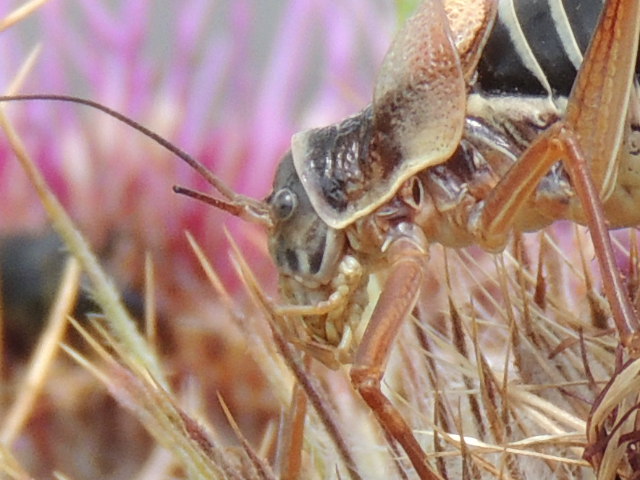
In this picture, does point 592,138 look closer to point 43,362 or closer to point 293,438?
point 293,438

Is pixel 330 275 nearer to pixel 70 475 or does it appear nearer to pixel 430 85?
pixel 430 85

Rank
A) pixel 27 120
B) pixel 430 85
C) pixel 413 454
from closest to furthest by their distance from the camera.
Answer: pixel 413 454 → pixel 430 85 → pixel 27 120

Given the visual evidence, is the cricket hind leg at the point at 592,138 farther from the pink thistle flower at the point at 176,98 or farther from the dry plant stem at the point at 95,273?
the pink thistle flower at the point at 176,98

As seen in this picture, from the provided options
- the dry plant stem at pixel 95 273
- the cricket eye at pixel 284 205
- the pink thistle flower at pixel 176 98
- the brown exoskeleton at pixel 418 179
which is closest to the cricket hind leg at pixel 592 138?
the brown exoskeleton at pixel 418 179

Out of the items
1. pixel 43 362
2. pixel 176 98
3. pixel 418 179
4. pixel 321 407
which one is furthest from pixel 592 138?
pixel 176 98

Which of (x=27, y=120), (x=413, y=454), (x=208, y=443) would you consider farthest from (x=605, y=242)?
(x=27, y=120)

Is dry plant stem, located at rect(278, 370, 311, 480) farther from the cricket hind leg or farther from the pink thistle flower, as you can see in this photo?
the pink thistle flower

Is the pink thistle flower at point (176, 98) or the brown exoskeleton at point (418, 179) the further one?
the pink thistle flower at point (176, 98)

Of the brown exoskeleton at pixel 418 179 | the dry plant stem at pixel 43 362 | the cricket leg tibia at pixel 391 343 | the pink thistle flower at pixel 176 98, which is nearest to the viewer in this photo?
the cricket leg tibia at pixel 391 343
